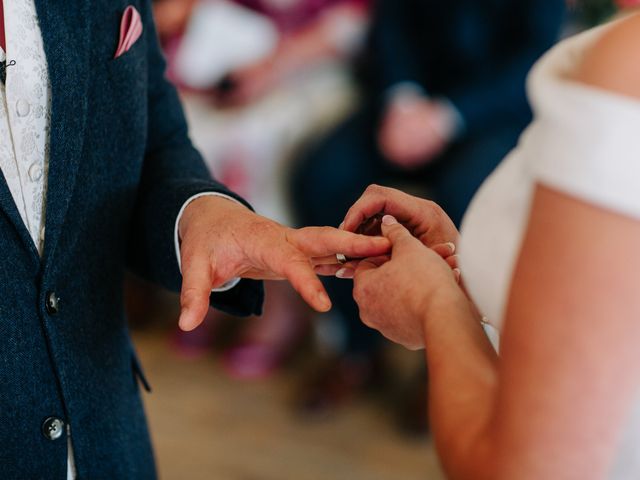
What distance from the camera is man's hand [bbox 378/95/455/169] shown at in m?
1.89

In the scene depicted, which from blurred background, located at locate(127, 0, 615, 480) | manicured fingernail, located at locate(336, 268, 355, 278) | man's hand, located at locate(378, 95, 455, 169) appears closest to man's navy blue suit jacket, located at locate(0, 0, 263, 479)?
manicured fingernail, located at locate(336, 268, 355, 278)

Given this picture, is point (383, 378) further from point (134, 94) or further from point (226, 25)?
point (134, 94)

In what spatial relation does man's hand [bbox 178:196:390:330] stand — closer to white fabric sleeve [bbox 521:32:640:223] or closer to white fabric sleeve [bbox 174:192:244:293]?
white fabric sleeve [bbox 174:192:244:293]

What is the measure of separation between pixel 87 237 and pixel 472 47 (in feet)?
4.42

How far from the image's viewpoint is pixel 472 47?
189 cm

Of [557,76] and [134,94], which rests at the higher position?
[557,76]

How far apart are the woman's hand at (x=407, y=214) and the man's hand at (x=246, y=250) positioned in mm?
37

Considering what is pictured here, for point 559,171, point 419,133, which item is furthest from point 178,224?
point 419,133

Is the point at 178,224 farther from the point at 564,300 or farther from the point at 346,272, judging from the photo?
the point at 564,300

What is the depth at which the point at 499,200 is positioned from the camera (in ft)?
1.82

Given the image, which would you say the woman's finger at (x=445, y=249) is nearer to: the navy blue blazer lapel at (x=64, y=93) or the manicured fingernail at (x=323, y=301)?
the manicured fingernail at (x=323, y=301)

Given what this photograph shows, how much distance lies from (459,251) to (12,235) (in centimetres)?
39

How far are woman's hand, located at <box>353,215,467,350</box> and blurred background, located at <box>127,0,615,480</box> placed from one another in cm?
98

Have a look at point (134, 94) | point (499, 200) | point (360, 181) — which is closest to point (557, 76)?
point (499, 200)
